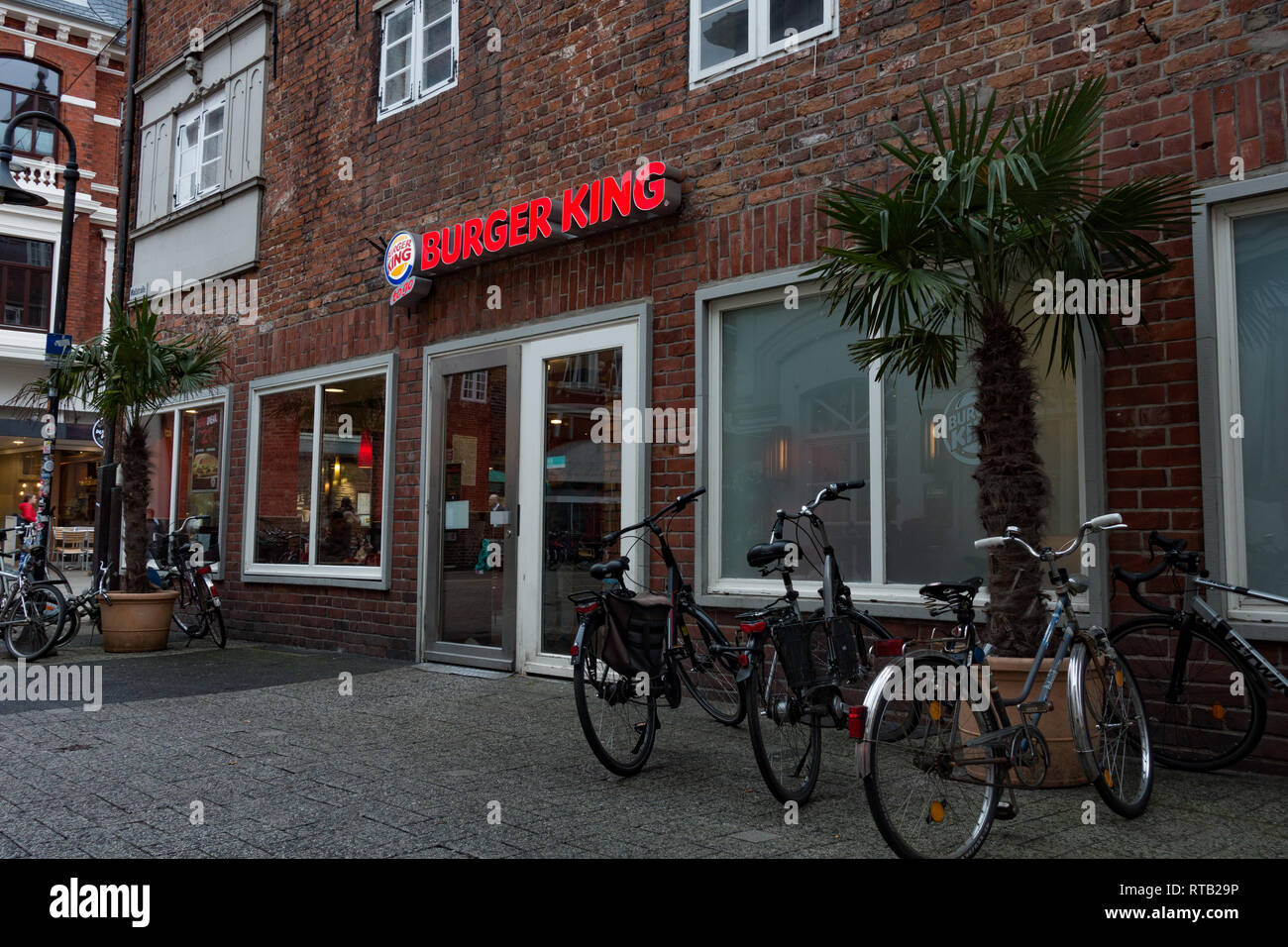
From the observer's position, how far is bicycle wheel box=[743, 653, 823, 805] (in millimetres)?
4445

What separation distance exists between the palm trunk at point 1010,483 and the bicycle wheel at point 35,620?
8.18m

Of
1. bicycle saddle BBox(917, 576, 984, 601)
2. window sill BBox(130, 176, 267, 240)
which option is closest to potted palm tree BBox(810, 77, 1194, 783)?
bicycle saddle BBox(917, 576, 984, 601)

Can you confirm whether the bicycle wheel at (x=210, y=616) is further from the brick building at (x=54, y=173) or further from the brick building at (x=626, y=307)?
the brick building at (x=54, y=173)

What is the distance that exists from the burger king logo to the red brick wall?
66.3 ft

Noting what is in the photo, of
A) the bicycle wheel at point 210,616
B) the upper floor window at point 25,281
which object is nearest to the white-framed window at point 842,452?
the bicycle wheel at point 210,616

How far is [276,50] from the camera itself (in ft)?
39.0

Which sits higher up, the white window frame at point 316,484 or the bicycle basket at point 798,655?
the white window frame at point 316,484

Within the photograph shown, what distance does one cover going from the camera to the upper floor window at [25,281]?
2581 centimetres

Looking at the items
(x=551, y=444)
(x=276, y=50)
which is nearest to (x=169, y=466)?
(x=276, y=50)

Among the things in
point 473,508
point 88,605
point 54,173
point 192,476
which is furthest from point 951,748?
point 54,173

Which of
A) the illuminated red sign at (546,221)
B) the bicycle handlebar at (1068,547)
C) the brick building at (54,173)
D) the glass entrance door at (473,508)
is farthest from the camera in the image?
the brick building at (54,173)

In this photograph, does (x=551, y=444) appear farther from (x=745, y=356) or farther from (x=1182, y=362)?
(x=1182, y=362)

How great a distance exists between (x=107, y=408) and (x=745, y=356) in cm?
652

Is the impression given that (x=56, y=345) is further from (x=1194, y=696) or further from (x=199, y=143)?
(x=1194, y=696)
